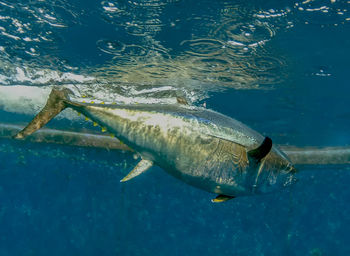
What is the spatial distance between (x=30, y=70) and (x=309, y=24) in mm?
9918

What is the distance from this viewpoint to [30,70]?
933 centimetres

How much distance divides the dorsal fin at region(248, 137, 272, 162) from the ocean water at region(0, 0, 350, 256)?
4.90 meters

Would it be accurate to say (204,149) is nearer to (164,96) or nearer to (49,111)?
(49,111)

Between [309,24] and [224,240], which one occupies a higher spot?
[309,24]

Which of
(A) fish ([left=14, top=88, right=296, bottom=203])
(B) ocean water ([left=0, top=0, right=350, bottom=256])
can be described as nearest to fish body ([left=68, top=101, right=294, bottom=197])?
(A) fish ([left=14, top=88, right=296, bottom=203])

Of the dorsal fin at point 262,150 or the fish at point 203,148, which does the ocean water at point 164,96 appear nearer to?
the fish at point 203,148

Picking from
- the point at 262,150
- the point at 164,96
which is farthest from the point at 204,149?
the point at 164,96

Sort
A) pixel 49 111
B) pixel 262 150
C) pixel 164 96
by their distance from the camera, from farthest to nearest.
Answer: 1. pixel 164 96
2. pixel 49 111
3. pixel 262 150

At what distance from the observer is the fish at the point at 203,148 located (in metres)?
1.43

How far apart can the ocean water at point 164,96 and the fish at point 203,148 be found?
4499 millimetres

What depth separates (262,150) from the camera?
135 cm

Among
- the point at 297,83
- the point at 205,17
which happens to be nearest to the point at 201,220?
the point at 297,83

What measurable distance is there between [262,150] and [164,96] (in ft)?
34.1

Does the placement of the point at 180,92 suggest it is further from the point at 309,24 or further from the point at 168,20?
the point at 309,24
